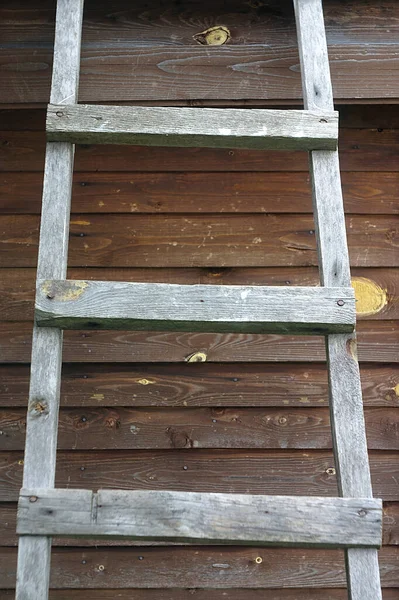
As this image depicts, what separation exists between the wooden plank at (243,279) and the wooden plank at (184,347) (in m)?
0.08

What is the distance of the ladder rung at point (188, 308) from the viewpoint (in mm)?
1503

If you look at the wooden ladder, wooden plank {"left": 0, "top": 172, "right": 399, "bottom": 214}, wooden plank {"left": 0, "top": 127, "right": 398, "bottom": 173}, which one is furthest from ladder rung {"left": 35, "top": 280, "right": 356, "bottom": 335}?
wooden plank {"left": 0, "top": 127, "right": 398, "bottom": 173}

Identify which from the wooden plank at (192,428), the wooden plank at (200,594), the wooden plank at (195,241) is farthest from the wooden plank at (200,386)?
the wooden plank at (200,594)

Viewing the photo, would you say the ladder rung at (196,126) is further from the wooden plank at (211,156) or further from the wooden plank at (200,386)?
the wooden plank at (200,386)

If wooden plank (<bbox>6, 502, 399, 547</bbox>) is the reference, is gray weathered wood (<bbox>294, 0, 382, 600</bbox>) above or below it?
above

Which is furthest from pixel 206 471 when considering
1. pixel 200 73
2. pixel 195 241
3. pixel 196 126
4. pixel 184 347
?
pixel 200 73

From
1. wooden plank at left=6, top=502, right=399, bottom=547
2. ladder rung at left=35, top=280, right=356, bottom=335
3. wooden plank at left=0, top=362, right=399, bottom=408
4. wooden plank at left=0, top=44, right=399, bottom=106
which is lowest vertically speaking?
wooden plank at left=6, top=502, right=399, bottom=547

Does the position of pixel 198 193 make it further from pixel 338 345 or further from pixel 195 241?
pixel 338 345

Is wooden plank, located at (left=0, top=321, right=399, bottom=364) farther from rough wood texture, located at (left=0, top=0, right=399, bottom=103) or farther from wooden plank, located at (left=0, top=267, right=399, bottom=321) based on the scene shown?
rough wood texture, located at (left=0, top=0, right=399, bottom=103)

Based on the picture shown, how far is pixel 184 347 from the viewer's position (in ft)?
7.61

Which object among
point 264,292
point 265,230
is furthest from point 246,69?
point 264,292

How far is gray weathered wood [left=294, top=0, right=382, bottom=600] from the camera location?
137 cm

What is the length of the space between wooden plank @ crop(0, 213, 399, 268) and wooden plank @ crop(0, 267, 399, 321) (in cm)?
3

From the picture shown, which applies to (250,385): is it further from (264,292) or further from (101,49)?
(101,49)
